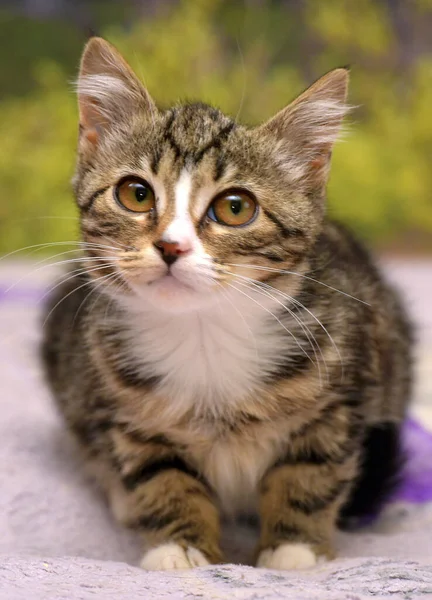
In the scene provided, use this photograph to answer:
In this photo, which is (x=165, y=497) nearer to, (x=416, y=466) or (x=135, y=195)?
(x=135, y=195)

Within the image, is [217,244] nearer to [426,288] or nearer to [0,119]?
[426,288]

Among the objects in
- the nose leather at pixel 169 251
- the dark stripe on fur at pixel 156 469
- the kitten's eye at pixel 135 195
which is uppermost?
the kitten's eye at pixel 135 195

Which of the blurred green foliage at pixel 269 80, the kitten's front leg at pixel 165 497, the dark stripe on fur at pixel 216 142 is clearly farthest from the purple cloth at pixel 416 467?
the blurred green foliage at pixel 269 80

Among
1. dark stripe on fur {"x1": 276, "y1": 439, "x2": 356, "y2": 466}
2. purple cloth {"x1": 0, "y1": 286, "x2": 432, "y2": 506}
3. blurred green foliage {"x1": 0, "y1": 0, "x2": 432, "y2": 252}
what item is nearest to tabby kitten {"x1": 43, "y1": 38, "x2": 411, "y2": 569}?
dark stripe on fur {"x1": 276, "y1": 439, "x2": 356, "y2": 466}

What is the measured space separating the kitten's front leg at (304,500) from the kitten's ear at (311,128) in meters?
0.34

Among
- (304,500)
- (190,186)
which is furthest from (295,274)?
(304,500)

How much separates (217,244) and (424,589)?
39cm

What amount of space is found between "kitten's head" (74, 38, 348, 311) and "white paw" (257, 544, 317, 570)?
0.31 metres

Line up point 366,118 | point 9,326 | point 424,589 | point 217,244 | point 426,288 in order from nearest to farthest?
point 424,589, point 217,244, point 9,326, point 426,288, point 366,118

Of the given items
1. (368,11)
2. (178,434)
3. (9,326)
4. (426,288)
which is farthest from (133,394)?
(368,11)

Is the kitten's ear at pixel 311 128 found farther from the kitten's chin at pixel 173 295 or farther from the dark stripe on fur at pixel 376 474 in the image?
the dark stripe on fur at pixel 376 474

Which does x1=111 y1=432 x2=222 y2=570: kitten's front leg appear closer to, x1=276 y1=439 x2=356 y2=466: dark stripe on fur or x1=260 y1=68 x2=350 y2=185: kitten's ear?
x1=276 y1=439 x2=356 y2=466: dark stripe on fur

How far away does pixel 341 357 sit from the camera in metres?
0.95

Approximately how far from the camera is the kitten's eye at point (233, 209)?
0.86 meters
